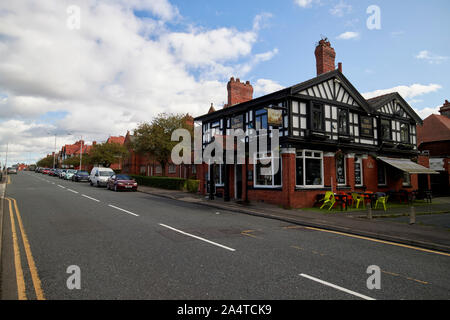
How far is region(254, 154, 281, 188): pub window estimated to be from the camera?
1634cm

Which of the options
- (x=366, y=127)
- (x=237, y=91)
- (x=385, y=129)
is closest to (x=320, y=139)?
(x=366, y=127)

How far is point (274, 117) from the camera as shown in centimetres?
1522

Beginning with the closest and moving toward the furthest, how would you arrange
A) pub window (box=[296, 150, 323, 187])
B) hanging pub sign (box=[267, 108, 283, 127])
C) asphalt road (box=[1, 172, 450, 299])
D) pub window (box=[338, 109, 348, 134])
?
asphalt road (box=[1, 172, 450, 299]) < hanging pub sign (box=[267, 108, 283, 127]) < pub window (box=[296, 150, 323, 187]) < pub window (box=[338, 109, 348, 134])

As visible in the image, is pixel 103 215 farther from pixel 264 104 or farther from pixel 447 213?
pixel 447 213

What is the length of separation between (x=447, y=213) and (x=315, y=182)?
6942mm

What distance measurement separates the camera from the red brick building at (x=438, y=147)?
26253mm

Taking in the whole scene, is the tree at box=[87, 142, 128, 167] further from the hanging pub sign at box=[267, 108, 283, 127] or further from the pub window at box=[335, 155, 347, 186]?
the pub window at box=[335, 155, 347, 186]

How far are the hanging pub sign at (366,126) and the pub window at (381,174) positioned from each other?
255cm

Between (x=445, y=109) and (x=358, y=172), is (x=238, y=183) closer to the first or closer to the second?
(x=358, y=172)

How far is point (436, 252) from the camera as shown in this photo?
23.0 ft

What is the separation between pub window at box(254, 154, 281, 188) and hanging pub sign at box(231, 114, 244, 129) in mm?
3022

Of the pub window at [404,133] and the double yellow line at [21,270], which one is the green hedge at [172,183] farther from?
the pub window at [404,133]

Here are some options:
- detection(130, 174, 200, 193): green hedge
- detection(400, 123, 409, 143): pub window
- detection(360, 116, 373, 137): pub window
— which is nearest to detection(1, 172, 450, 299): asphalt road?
detection(360, 116, 373, 137): pub window
